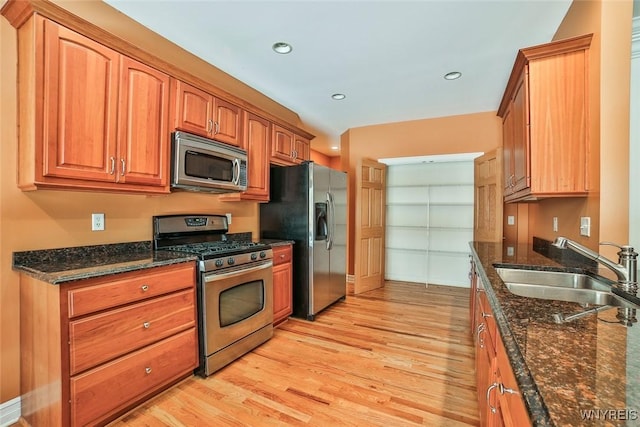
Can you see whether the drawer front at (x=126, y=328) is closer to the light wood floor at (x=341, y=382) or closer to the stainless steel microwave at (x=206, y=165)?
the light wood floor at (x=341, y=382)

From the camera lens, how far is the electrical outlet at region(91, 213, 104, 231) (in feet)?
6.71

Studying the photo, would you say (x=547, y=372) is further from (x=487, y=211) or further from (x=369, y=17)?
(x=487, y=211)

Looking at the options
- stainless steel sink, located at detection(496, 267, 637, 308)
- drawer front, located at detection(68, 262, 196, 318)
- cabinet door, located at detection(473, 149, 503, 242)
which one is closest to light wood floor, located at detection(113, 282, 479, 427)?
drawer front, located at detection(68, 262, 196, 318)

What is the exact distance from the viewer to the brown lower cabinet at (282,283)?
10.0 feet

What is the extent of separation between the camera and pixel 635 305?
118 centimetres

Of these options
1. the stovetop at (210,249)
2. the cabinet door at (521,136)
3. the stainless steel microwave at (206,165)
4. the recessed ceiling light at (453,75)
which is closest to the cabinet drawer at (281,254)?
the stovetop at (210,249)

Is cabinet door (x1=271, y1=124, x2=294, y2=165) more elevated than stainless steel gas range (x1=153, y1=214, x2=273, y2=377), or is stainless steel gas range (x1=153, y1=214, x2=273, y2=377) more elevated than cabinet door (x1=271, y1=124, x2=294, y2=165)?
cabinet door (x1=271, y1=124, x2=294, y2=165)

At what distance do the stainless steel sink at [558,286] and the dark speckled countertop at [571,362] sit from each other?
501 millimetres

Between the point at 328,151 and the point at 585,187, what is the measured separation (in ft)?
17.6

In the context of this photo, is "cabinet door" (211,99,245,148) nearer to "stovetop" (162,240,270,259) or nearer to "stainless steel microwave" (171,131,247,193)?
"stainless steel microwave" (171,131,247,193)

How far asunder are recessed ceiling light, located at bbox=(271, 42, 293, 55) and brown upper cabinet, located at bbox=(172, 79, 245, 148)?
65cm

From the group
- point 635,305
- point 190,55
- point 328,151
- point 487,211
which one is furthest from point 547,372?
point 328,151

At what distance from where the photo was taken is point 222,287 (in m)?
2.30

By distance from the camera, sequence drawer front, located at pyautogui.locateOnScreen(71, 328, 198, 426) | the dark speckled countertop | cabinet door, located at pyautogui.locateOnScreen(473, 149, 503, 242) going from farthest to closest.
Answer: cabinet door, located at pyautogui.locateOnScreen(473, 149, 503, 242), drawer front, located at pyautogui.locateOnScreen(71, 328, 198, 426), the dark speckled countertop
